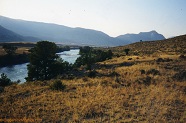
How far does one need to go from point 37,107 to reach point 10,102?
2.51 metres

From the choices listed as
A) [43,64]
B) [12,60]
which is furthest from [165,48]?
[12,60]

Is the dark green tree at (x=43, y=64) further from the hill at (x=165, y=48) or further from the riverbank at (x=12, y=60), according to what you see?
the riverbank at (x=12, y=60)

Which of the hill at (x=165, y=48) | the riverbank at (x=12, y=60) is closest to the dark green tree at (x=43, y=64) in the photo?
the hill at (x=165, y=48)

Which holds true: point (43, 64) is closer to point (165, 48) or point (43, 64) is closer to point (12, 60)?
point (12, 60)

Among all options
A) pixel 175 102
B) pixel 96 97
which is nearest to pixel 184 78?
pixel 175 102

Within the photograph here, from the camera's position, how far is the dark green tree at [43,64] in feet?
113

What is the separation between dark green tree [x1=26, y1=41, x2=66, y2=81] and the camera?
34406mm

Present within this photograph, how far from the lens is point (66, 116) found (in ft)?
31.9

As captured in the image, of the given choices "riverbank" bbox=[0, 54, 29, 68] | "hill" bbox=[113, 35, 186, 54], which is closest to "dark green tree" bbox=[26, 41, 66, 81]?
"hill" bbox=[113, 35, 186, 54]

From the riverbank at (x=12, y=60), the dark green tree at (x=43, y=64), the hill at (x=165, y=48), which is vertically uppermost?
the hill at (x=165, y=48)

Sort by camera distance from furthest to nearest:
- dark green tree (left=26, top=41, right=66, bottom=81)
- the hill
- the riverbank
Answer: the riverbank, the hill, dark green tree (left=26, top=41, right=66, bottom=81)

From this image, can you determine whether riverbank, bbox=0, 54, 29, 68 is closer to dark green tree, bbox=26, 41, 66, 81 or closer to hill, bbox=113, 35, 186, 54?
dark green tree, bbox=26, 41, 66, 81

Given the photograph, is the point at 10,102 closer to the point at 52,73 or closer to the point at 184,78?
the point at 184,78

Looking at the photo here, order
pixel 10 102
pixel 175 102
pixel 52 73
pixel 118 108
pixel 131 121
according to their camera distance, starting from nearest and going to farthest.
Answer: pixel 131 121 → pixel 118 108 → pixel 175 102 → pixel 10 102 → pixel 52 73
